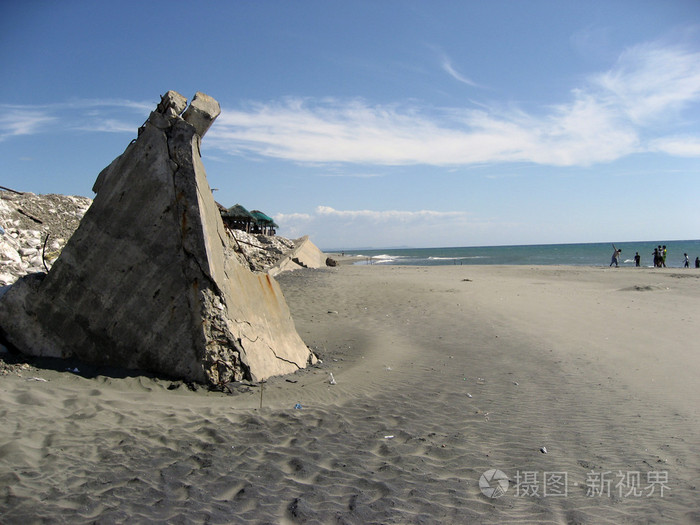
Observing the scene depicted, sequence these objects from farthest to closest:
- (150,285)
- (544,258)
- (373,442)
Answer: (544,258), (150,285), (373,442)

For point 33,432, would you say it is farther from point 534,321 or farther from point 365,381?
point 534,321

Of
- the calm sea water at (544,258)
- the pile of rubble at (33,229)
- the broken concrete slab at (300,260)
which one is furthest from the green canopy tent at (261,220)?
the pile of rubble at (33,229)

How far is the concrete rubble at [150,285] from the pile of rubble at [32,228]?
2402 millimetres

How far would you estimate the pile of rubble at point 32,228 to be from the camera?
27.8 feet

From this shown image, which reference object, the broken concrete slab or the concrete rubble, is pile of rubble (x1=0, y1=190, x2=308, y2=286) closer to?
the concrete rubble

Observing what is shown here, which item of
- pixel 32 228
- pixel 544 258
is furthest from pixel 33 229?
pixel 544 258

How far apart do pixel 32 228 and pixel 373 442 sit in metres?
11.2

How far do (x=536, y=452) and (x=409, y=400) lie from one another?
1.65 m

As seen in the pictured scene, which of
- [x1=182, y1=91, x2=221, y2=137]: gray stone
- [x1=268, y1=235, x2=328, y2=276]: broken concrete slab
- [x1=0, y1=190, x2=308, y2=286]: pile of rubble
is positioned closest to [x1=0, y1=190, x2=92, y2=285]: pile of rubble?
[x1=0, y1=190, x2=308, y2=286]: pile of rubble

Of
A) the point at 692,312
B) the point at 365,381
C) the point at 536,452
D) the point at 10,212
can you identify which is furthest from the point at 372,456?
the point at 10,212

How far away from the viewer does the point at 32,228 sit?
1143 centimetres

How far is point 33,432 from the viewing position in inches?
145

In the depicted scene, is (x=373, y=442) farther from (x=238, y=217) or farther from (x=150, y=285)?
(x=238, y=217)

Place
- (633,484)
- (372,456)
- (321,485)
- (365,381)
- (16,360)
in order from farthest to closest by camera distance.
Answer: (365,381) → (16,360) → (372,456) → (633,484) → (321,485)
